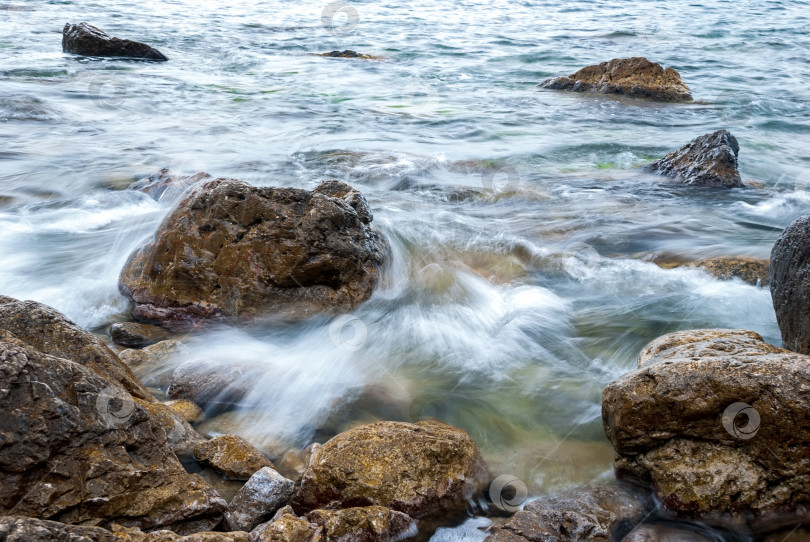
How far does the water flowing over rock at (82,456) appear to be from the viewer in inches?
89.4

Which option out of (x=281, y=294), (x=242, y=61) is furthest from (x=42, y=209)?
(x=242, y=61)

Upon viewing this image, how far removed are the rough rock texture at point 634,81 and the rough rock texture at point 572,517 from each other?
1193cm

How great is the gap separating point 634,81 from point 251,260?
11.2m

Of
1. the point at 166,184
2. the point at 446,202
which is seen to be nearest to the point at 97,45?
the point at 166,184

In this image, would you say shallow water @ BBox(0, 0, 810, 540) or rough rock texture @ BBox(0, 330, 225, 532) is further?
shallow water @ BBox(0, 0, 810, 540)

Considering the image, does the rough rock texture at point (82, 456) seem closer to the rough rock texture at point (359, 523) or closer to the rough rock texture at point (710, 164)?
the rough rock texture at point (359, 523)

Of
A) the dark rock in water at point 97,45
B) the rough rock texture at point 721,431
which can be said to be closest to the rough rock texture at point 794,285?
the rough rock texture at point 721,431

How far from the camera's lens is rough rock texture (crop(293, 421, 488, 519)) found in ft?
9.60

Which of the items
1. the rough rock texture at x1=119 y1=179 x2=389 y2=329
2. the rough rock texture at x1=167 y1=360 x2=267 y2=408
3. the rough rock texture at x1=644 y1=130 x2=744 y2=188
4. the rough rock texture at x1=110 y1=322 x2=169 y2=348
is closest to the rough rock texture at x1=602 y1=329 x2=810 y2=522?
the rough rock texture at x1=167 y1=360 x2=267 y2=408

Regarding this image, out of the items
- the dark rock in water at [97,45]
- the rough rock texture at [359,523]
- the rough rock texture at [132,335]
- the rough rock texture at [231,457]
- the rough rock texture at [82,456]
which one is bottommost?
the rough rock texture at [132,335]

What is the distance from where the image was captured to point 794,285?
13.0 feet

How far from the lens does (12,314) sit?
3.06 metres

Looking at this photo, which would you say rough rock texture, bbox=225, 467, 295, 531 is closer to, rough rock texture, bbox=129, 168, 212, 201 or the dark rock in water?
rough rock texture, bbox=129, 168, 212, 201

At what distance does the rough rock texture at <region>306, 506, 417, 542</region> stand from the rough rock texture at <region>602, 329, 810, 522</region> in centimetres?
119
